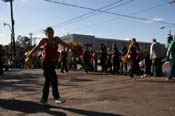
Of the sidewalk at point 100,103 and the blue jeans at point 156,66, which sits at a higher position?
the blue jeans at point 156,66

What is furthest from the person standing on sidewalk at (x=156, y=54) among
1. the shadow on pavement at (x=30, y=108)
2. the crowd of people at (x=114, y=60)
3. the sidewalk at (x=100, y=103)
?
the shadow on pavement at (x=30, y=108)

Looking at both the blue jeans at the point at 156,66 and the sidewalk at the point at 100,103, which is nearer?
the sidewalk at the point at 100,103

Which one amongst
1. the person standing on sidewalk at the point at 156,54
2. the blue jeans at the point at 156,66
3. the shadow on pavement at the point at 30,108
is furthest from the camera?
the blue jeans at the point at 156,66

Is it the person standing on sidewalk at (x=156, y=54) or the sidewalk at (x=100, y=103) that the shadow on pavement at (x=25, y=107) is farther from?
the person standing on sidewalk at (x=156, y=54)

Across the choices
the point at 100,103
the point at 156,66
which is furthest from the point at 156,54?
the point at 100,103

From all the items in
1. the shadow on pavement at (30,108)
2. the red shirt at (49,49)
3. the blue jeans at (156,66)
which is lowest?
the shadow on pavement at (30,108)

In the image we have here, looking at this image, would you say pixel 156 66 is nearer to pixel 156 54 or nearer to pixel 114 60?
pixel 156 54

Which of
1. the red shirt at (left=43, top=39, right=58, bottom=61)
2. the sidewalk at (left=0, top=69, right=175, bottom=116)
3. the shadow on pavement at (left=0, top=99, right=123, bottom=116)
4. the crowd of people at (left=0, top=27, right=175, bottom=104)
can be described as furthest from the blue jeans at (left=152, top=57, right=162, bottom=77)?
the red shirt at (left=43, top=39, right=58, bottom=61)

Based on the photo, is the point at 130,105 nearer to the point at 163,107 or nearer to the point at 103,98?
the point at 163,107

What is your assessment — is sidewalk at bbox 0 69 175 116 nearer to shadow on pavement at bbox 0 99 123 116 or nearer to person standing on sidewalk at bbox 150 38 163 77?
shadow on pavement at bbox 0 99 123 116

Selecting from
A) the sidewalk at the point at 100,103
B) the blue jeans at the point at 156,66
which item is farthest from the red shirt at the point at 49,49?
the blue jeans at the point at 156,66

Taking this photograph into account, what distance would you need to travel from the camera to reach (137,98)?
10.1 m

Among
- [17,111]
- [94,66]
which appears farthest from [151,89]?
[94,66]

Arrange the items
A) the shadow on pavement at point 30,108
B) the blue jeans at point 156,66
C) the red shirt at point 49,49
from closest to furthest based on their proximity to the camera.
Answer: the shadow on pavement at point 30,108 < the red shirt at point 49,49 < the blue jeans at point 156,66
